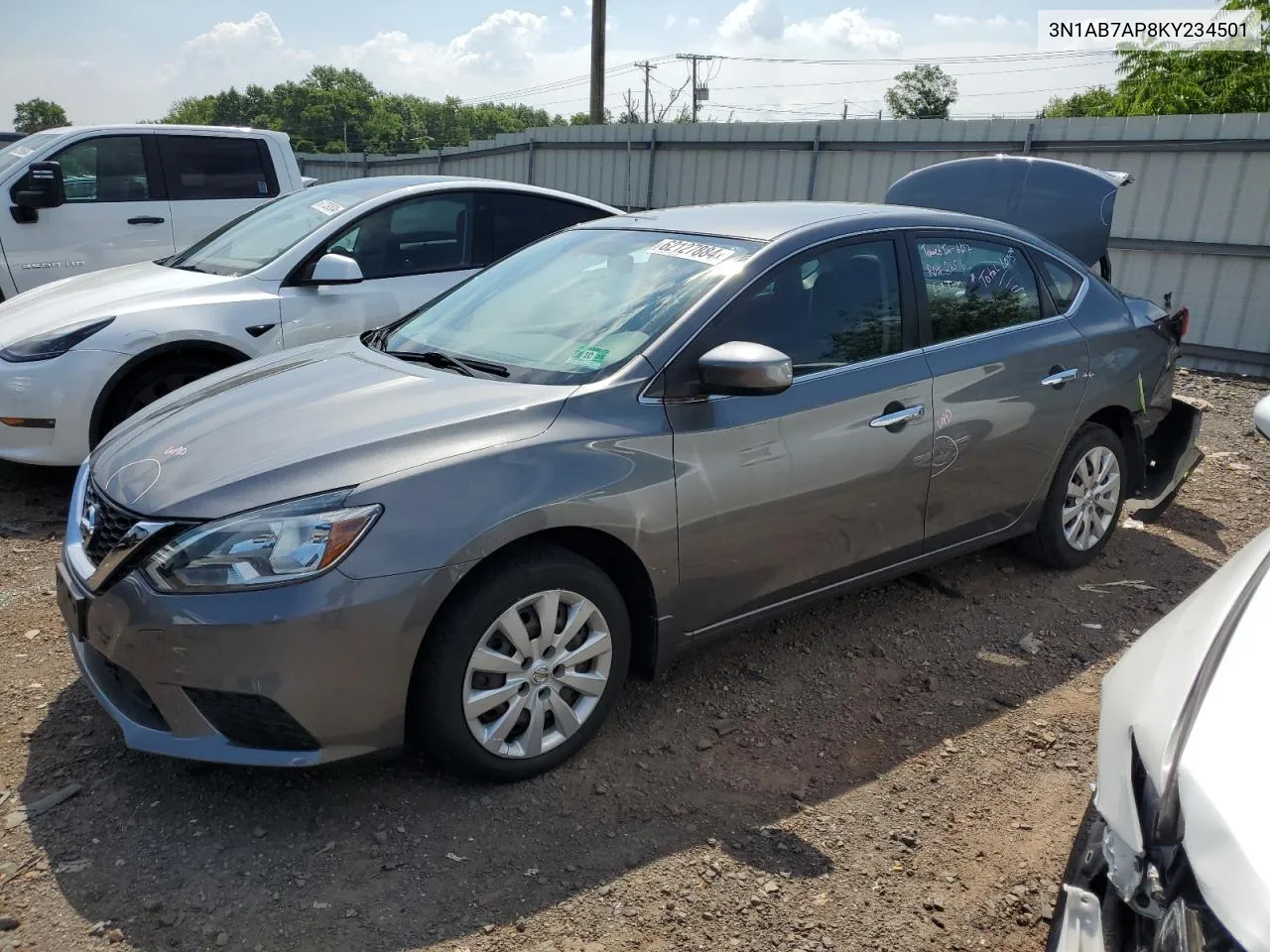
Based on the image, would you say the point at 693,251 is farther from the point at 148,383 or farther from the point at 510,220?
the point at 148,383

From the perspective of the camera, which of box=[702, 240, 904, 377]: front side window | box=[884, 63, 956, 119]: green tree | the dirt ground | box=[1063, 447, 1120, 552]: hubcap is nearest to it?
the dirt ground

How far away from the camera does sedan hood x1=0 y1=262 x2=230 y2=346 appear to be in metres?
5.26

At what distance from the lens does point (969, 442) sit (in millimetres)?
3979

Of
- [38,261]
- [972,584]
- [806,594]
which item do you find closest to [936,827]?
[806,594]

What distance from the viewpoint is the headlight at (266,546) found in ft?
8.58

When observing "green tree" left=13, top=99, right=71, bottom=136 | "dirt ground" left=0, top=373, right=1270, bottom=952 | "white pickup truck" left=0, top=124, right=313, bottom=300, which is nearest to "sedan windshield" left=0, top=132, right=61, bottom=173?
"white pickup truck" left=0, top=124, right=313, bottom=300

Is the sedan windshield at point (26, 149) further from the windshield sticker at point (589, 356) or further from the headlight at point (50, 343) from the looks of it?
the windshield sticker at point (589, 356)

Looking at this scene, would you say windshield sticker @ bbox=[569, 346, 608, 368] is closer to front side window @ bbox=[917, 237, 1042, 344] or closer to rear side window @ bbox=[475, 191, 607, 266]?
front side window @ bbox=[917, 237, 1042, 344]

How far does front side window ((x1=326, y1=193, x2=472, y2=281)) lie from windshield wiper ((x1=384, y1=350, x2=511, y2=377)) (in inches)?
94.5

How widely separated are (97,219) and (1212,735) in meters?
8.55

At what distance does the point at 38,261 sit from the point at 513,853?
7243 mm

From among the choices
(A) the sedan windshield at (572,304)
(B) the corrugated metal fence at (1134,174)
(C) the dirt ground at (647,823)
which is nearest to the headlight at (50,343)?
(C) the dirt ground at (647,823)

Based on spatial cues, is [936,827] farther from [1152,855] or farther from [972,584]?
[972,584]

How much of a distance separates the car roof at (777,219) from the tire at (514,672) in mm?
1484
